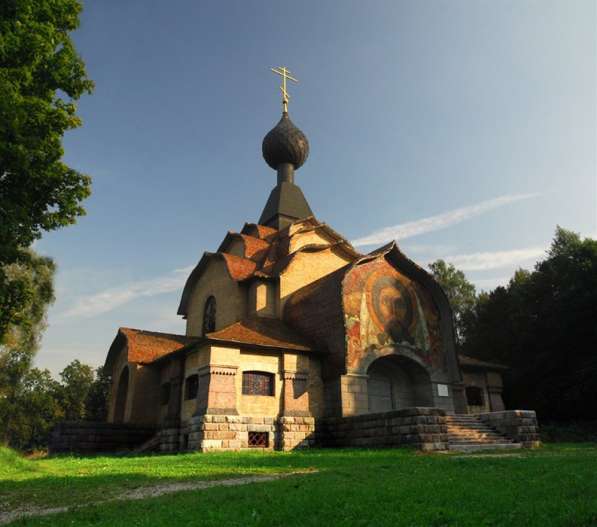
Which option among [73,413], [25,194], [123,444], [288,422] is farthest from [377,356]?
[73,413]

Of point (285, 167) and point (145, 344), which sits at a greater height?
point (285, 167)

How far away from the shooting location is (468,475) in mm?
8102

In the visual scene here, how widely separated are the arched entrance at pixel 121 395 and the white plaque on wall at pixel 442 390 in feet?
45.4

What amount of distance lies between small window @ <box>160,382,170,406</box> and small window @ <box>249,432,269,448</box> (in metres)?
5.60

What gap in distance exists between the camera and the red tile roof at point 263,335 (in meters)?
18.0

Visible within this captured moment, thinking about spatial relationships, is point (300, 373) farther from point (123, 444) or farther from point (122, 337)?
point (122, 337)

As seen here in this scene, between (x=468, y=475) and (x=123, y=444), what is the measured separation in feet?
53.3

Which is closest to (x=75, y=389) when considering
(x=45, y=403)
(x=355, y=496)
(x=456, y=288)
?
(x=45, y=403)

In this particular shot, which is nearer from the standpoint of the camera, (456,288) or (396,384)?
(396,384)

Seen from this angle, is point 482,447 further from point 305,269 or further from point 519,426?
point 305,269

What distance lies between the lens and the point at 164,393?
859 inches

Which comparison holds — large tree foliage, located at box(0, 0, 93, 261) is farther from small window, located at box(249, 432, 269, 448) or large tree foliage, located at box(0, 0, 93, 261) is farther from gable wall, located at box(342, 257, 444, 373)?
gable wall, located at box(342, 257, 444, 373)

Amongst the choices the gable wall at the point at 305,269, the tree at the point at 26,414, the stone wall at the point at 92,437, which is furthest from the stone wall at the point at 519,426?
the tree at the point at 26,414

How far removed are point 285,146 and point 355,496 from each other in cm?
2677
